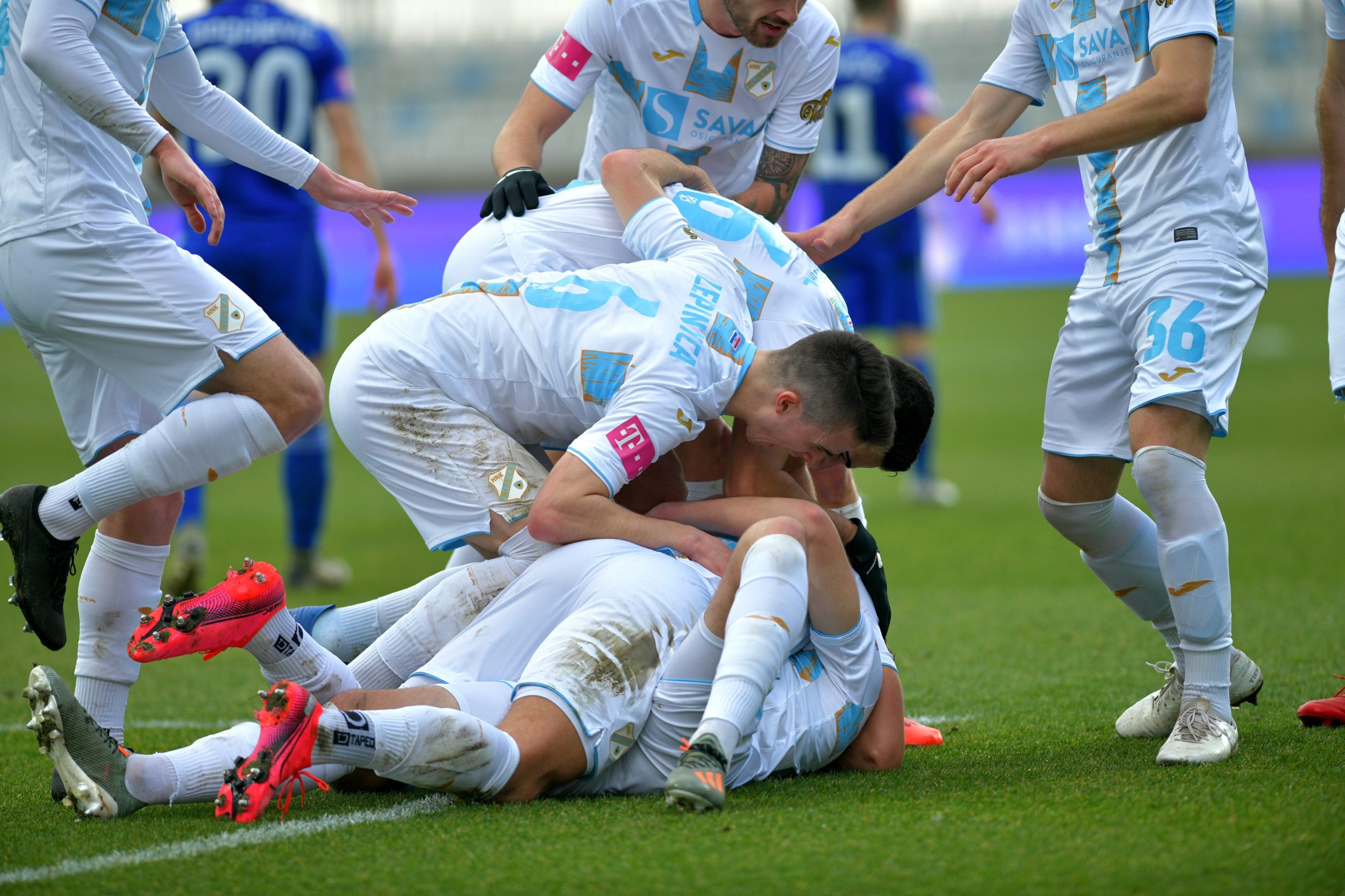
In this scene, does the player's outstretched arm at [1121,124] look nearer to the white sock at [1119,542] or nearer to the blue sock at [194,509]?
the white sock at [1119,542]

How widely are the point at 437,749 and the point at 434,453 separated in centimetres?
100

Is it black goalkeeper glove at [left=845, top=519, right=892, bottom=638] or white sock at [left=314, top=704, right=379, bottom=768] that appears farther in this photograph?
black goalkeeper glove at [left=845, top=519, right=892, bottom=638]

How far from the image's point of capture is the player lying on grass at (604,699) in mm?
2545

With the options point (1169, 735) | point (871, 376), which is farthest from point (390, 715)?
point (1169, 735)

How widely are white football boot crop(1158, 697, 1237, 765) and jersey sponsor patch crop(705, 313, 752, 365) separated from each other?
1295 millimetres

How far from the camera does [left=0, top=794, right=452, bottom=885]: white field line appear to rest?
2.31 meters

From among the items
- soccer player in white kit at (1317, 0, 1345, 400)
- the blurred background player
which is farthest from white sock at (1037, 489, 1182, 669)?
the blurred background player

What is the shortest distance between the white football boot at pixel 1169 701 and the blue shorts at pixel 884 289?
472 cm

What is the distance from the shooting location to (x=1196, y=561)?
3117 mm

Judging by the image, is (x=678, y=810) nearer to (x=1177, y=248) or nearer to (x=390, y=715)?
(x=390, y=715)

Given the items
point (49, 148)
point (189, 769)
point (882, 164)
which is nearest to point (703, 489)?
point (189, 769)

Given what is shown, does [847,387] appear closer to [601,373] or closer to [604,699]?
[601,373]

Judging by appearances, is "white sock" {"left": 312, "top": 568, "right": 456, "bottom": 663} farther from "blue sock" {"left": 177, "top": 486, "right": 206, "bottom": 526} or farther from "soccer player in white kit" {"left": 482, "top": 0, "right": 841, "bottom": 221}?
"blue sock" {"left": 177, "top": 486, "right": 206, "bottom": 526}

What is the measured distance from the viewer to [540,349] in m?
3.34
